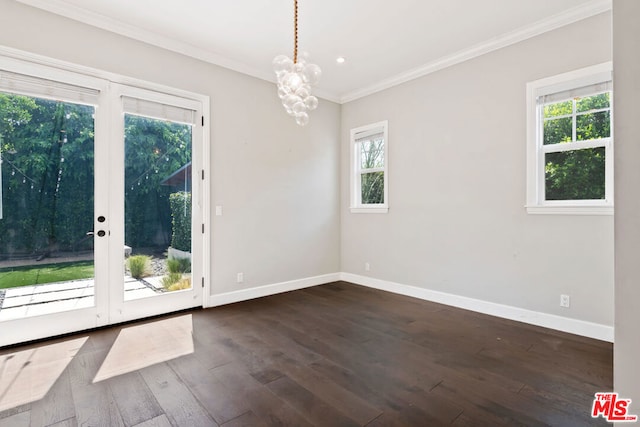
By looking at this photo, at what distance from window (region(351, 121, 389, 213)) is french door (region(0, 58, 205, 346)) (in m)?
2.52

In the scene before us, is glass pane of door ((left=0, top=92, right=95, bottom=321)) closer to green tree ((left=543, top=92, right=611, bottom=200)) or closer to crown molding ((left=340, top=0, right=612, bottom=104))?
crown molding ((left=340, top=0, right=612, bottom=104))

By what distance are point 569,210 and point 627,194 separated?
2.70 metres

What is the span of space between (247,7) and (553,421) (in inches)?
156

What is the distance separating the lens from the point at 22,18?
9.16 feet

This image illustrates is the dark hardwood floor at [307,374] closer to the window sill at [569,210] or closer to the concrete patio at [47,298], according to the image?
the concrete patio at [47,298]

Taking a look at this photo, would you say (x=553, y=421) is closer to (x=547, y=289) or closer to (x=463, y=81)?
(x=547, y=289)

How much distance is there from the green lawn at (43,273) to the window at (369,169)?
3732 millimetres

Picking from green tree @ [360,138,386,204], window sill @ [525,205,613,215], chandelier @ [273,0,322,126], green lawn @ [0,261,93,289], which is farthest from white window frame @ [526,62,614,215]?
green lawn @ [0,261,93,289]

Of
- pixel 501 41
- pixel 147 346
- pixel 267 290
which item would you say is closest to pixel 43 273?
pixel 147 346

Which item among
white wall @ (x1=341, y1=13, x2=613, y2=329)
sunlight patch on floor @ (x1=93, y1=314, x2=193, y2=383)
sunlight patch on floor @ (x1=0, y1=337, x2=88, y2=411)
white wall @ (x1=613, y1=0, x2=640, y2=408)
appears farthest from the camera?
white wall @ (x1=341, y1=13, x2=613, y2=329)

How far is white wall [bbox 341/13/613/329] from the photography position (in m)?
3.01

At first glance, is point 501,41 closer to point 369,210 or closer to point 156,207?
point 369,210

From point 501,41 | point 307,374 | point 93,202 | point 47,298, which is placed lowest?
point 307,374

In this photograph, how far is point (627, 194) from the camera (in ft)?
2.93
